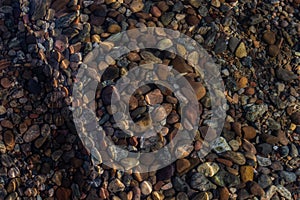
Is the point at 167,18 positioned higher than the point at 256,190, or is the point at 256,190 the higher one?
the point at 167,18

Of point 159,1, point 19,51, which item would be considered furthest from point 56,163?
point 159,1

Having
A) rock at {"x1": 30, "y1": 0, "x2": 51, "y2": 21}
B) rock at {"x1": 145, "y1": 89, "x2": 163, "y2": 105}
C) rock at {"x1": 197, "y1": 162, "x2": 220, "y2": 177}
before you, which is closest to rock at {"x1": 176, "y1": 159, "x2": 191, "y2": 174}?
rock at {"x1": 197, "y1": 162, "x2": 220, "y2": 177}

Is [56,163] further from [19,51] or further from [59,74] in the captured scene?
[19,51]

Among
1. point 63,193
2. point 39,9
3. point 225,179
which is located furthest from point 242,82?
point 39,9

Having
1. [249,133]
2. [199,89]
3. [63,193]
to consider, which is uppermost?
[199,89]

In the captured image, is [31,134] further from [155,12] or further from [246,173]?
[246,173]

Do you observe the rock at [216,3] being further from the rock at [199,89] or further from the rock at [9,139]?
the rock at [9,139]

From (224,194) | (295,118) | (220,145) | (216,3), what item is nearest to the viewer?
(224,194)
